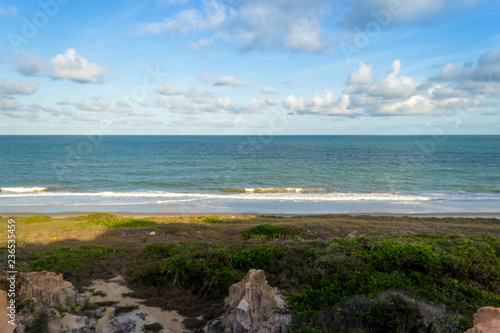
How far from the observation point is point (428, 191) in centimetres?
3691

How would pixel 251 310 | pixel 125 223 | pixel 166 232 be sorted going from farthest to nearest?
1. pixel 125 223
2. pixel 166 232
3. pixel 251 310

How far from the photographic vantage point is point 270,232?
1502 cm

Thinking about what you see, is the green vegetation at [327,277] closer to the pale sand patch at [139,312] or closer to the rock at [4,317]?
the pale sand patch at [139,312]

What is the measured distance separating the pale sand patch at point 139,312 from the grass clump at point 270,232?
24.8 feet

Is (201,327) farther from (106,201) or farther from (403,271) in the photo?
(106,201)

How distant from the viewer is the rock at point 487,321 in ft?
12.7

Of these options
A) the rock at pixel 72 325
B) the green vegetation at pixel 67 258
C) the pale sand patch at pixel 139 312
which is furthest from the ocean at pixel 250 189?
the rock at pixel 72 325

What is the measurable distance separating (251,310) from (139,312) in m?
2.70

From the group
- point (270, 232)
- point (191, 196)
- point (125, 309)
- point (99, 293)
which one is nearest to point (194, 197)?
point (191, 196)

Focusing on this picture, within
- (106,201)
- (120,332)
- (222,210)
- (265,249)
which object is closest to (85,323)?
Result: (120,332)

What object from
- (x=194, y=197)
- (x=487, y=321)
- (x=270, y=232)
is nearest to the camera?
(x=487, y=321)

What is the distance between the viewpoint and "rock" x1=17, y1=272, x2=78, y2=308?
5.93 metres

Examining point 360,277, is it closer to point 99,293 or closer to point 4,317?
point 99,293

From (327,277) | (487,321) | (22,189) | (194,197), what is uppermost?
(487,321)
